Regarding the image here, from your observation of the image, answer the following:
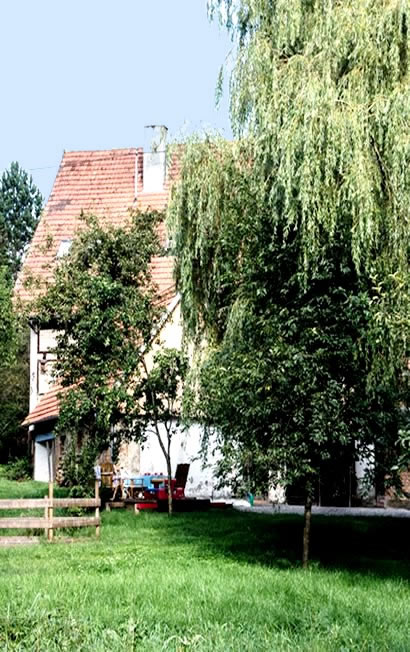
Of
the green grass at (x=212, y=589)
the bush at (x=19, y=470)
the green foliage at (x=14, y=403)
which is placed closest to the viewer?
the green grass at (x=212, y=589)

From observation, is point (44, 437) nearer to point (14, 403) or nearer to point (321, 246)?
point (14, 403)

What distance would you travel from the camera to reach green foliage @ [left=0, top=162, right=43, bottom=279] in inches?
3401

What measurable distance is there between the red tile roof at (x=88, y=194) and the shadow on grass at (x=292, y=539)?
17240 mm

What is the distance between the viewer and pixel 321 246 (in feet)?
58.1

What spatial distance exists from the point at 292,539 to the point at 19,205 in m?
69.7

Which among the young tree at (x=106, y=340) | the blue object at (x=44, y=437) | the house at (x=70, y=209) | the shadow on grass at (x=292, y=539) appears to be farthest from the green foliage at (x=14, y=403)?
the shadow on grass at (x=292, y=539)

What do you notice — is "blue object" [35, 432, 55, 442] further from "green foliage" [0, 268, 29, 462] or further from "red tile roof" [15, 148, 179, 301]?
"red tile roof" [15, 148, 179, 301]

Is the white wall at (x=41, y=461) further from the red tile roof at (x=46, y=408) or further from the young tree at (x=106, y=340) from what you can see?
the young tree at (x=106, y=340)

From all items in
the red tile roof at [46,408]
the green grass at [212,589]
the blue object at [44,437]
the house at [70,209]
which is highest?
the house at [70,209]

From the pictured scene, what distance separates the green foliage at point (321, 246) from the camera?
55.4ft

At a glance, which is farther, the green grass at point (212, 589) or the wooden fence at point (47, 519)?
the wooden fence at point (47, 519)

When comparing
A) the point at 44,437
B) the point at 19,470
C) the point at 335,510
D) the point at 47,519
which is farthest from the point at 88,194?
the point at 47,519

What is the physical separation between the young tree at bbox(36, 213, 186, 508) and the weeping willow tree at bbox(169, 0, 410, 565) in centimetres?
800

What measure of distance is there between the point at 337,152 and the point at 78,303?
36.7 ft
